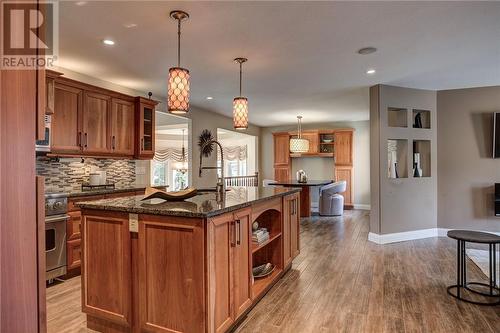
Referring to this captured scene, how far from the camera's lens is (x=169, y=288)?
1.88 metres

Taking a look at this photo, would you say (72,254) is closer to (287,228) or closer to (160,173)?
(287,228)

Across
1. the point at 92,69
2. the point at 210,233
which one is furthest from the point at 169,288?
the point at 92,69

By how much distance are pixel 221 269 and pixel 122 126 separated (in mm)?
3162

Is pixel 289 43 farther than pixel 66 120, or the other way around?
pixel 66 120

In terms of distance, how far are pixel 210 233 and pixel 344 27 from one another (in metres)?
2.16

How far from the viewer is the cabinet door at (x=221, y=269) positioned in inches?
72.0

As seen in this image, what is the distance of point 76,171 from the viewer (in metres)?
4.03

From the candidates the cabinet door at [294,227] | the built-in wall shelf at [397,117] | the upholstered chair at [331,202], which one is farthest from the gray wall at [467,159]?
the cabinet door at [294,227]

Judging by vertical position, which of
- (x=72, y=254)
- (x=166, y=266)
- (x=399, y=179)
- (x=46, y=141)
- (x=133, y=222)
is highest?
(x=46, y=141)

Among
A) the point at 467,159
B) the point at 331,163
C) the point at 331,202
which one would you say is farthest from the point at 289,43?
the point at 331,163

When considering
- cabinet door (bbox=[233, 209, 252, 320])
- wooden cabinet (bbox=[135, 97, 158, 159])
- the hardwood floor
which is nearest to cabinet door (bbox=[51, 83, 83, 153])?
wooden cabinet (bbox=[135, 97, 158, 159])

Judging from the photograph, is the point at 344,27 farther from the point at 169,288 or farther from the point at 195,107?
the point at 195,107

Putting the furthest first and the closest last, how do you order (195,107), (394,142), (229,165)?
(229,165) → (195,107) → (394,142)

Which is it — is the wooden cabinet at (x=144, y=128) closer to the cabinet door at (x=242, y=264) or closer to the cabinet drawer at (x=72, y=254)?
the cabinet drawer at (x=72, y=254)
